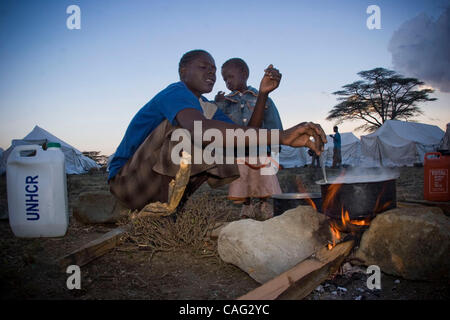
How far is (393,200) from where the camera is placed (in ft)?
6.21

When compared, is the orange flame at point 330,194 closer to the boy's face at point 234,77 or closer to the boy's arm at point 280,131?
the boy's arm at point 280,131

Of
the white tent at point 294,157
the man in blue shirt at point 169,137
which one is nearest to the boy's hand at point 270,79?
the man in blue shirt at point 169,137

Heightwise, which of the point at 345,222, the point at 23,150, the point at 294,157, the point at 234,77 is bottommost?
the point at 294,157

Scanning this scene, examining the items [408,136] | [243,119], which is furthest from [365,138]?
[243,119]

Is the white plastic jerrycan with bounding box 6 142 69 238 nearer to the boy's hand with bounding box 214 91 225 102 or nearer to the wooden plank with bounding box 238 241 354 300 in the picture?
the wooden plank with bounding box 238 241 354 300

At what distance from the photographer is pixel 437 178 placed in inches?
107

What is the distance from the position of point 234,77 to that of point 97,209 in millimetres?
2079

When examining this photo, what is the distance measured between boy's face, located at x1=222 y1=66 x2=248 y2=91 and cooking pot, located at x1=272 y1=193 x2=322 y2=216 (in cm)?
153

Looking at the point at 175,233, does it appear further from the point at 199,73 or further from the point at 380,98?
the point at 380,98

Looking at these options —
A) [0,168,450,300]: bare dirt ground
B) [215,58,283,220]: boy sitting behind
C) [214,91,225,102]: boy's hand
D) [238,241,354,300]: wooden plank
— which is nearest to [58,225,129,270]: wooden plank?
[0,168,450,300]: bare dirt ground

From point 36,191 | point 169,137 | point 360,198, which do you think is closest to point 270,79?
point 169,137

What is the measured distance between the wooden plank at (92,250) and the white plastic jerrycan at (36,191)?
0.47 m

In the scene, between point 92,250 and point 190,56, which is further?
point 190,56
